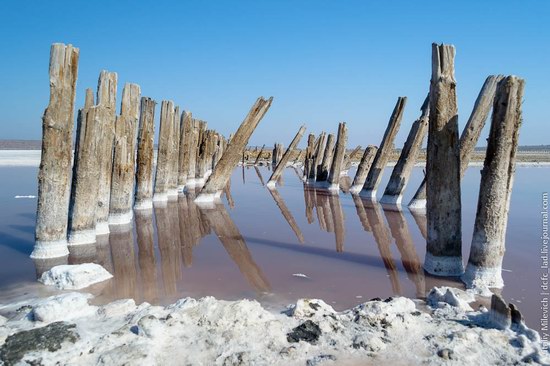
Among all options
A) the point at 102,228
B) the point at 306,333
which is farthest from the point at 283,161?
the point at 306,333

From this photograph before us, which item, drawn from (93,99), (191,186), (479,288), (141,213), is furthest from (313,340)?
(191,186)

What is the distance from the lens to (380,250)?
19.1 ft

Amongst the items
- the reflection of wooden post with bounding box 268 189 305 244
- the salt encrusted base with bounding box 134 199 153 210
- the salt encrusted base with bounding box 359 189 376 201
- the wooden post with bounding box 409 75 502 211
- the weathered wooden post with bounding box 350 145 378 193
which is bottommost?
the reflection of wooden post with bounding box 268 189 305 244

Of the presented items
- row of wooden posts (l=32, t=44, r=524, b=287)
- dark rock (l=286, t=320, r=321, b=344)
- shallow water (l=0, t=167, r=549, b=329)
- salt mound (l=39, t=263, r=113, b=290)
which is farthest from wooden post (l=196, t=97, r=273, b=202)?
dark rock (l=286, t=320, r=321, b=344)

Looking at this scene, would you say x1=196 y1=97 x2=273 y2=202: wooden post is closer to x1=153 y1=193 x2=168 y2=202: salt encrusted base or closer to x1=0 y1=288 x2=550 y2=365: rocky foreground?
x1=153 y1=193 x2=168 y2=202: salt encrusted base

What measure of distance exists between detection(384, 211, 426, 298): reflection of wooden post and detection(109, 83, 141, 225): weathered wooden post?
4.64 meters

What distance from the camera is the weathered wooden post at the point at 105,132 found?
19.0 feet

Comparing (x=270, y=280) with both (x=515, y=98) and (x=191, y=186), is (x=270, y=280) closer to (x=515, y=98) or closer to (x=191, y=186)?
(x=515, y=98)

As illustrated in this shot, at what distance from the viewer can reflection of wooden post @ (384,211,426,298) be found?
14.6 ft

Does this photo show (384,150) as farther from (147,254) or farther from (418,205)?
(147,254)

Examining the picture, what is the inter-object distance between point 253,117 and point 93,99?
4.24 metres

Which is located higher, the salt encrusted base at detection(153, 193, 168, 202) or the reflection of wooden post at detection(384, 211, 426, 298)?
the salt encrusted base at detection(153, 193, 168, 202)

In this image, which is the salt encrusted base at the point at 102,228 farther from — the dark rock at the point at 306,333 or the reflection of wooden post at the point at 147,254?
the dark rock at the point at 306,333

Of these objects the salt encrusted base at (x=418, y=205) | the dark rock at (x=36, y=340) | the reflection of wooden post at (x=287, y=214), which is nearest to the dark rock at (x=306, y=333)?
the dark rock at (x=36, y=340)
